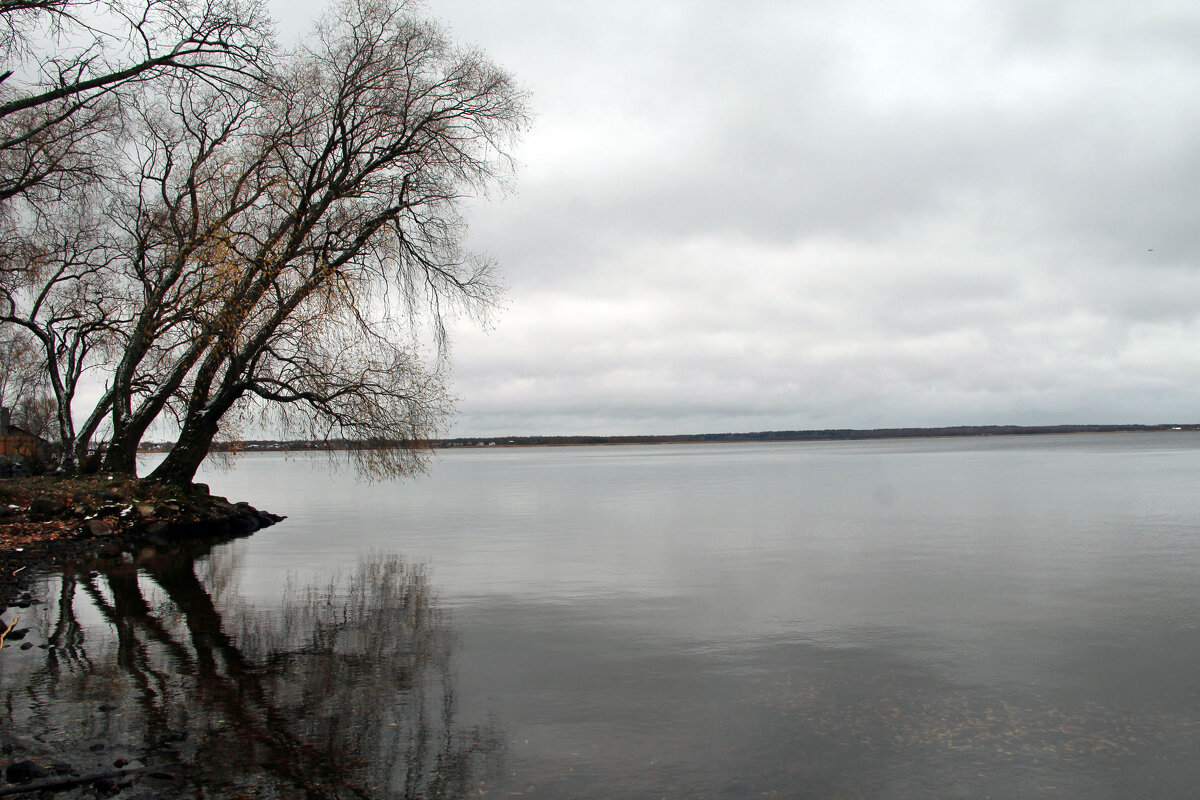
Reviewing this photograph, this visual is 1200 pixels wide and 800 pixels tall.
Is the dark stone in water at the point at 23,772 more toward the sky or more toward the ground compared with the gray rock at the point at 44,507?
more toward the ground

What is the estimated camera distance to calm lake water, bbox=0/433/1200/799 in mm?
7211

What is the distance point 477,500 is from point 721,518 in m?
16.5

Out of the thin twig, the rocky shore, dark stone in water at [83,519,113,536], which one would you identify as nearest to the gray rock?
the rocky shore

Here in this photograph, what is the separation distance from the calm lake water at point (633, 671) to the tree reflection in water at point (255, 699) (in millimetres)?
41

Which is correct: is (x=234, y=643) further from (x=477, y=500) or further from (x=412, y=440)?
(x=477, y=500)

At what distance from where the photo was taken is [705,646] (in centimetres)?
1159

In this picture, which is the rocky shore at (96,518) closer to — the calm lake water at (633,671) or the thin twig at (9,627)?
the calm lake water at (633,671)

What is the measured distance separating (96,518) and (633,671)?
743 inches

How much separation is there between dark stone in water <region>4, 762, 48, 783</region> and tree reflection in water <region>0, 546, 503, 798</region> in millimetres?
350

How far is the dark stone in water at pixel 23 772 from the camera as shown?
21.1 ft

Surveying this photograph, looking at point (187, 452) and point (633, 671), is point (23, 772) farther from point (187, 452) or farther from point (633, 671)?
point (187, 452)

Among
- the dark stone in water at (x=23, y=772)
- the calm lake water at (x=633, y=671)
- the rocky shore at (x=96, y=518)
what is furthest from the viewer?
the rocky shore at (x=96, y=518)

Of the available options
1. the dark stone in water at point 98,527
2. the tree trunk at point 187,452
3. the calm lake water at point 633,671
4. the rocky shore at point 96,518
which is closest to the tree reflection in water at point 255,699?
the calm lake water at point 633,671

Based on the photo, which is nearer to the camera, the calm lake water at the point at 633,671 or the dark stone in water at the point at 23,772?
the dark stone in water at the point at 23,772
